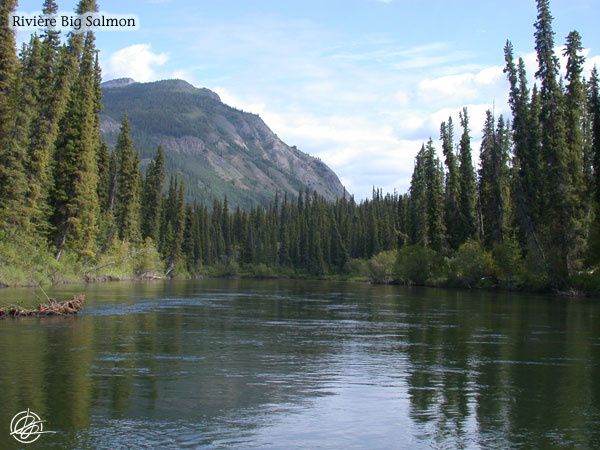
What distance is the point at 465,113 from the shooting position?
10562 cm

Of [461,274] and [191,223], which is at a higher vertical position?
[191,223]

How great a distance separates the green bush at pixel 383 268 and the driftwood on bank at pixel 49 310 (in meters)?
80.0

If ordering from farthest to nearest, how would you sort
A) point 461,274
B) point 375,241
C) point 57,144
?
point 375,241, point 461,274, point 57,144

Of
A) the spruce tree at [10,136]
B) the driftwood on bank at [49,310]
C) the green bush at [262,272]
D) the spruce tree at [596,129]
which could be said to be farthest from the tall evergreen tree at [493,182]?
the green bush at [262,272]

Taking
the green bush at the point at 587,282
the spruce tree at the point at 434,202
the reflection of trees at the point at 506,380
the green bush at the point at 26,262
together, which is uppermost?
the spruce tree at the point at 434,202

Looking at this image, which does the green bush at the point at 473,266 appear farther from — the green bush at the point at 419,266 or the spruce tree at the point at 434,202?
the spruce tree at the point at 434,202

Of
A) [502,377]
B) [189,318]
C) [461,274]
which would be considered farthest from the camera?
[461,274]

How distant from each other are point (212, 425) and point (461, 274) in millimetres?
74090

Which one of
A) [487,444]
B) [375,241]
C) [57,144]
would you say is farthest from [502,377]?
[375,241]

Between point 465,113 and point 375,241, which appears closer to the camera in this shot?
point 465,113

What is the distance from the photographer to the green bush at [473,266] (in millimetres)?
81375

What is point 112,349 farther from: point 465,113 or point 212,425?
point 465,113

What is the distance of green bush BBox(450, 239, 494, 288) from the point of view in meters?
81.4

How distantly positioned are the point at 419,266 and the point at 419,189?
25.5m
